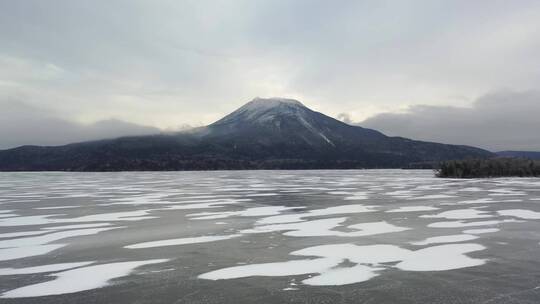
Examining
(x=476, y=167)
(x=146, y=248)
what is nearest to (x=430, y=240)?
(x=146, y=248)

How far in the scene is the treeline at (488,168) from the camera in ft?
194

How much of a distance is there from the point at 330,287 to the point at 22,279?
214 inches

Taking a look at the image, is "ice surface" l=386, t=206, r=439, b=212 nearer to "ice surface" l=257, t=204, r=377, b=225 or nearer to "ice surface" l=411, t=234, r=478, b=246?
"ice surface" l=257, t=204, r=377, b=225

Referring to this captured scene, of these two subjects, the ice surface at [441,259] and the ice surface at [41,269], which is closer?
the ice surface at [41,269]

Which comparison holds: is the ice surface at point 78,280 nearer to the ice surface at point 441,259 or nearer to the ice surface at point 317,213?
the ice surface at point 441,259

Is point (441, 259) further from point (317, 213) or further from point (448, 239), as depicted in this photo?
point (317, 213)

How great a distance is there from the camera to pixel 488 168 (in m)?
Answer: 60.0

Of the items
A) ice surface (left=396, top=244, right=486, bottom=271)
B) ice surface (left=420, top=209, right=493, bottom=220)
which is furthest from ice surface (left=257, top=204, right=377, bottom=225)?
ice surface (left=396, top=244, right=486, bottom=271)

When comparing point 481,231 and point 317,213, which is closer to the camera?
point 481,231

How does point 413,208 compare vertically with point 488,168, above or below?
below

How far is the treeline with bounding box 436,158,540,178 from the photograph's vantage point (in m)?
59.2

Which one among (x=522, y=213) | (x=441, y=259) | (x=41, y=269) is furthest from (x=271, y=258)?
(x=522, y=213)

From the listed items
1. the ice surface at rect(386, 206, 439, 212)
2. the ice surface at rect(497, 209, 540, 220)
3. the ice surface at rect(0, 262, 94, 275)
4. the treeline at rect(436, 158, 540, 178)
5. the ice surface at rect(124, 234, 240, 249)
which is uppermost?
the treeline at rect(436, 158, 540, 178)

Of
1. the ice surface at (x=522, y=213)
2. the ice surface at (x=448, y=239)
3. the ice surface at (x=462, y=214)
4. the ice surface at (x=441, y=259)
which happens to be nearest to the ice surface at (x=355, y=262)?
the ice surface at (x=441, y=259)
